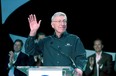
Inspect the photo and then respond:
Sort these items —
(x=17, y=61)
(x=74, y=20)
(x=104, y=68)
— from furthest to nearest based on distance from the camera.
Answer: (x=74, y=20)
(x=104, y=68)
(x=17, y=61)

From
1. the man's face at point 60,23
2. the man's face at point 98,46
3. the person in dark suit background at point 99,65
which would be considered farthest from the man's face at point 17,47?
the man's face at point 60,23

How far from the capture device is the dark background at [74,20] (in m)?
7.54

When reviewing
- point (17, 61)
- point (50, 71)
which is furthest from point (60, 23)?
point (17, 61)

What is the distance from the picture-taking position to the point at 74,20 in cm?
758

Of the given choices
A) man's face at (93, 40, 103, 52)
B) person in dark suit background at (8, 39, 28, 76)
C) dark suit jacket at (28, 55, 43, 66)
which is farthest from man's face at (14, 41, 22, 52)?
man's face at (93, 40, 103, 52)

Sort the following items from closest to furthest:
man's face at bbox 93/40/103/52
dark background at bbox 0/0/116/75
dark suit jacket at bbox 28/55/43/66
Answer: dark suit jacket at bbox 28/55/43/66 < man's face at bbox 93/40/103/52 < dark background at bbox 0/0/116/75

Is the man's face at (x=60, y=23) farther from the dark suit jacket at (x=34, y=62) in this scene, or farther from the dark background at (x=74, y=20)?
the dark background at (x=74, y=20)

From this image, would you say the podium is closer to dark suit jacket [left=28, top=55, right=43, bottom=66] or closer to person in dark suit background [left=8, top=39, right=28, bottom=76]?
dark suit jacket [left=28, top=55, right=43, bottom=66]

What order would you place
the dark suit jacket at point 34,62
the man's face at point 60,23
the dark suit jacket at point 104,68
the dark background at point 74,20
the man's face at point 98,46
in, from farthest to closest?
the dark background at point 74,20, the man's face at point 98,46, the dark suit jacket at point 104,68, the dark suit jacket at point 34,62, the man's face at point 60,23

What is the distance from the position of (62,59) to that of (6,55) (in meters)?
4.46

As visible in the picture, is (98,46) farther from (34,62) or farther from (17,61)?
(17,61)

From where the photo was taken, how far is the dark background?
7.54 m

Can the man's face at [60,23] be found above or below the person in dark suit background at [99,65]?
above

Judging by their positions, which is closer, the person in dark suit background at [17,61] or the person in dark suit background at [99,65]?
the person in dark suit background at [17,61]
